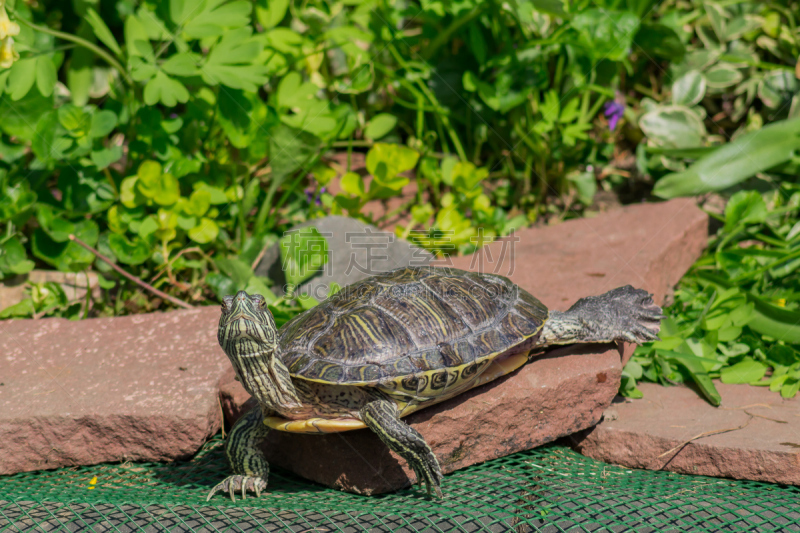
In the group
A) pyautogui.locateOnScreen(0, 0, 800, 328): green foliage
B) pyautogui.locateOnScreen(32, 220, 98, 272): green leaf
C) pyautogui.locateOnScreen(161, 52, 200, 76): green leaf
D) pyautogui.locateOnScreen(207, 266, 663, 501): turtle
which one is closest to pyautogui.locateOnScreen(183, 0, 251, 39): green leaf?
pyautogui.locateOnScreen(0, 0, 800, 328): green foliage

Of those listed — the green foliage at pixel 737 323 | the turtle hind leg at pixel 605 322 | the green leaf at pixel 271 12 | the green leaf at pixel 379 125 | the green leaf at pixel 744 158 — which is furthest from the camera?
the green leaf at pixel 379 125

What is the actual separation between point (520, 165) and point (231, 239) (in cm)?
226

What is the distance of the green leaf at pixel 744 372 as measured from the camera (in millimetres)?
2924

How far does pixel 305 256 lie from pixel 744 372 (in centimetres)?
226

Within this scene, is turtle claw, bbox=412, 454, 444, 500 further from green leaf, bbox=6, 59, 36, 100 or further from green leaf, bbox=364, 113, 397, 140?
green leaf, bbox=364, 113, 397, 140

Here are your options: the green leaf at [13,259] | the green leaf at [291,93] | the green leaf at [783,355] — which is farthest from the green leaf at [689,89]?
the green leaf at [13,259]

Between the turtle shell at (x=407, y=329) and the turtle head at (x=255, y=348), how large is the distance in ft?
0.26

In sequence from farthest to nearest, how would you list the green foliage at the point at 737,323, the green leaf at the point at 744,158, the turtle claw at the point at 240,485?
the green leaf at the point at 744,158 → the green foliage at the point at 737,323 → the turtle claw at the point at 240,485

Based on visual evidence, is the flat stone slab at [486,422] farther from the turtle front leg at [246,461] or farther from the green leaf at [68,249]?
the green leaf at [68,249]

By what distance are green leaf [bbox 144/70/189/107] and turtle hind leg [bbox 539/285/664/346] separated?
6.77 feet

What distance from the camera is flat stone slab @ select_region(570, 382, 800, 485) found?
236cm

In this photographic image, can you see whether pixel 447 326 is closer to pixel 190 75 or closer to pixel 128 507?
pixel 128 507

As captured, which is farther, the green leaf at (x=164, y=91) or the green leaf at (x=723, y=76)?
the green leaf at (x=723, y=76)

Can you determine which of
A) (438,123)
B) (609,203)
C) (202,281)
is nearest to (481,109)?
(438,123)
